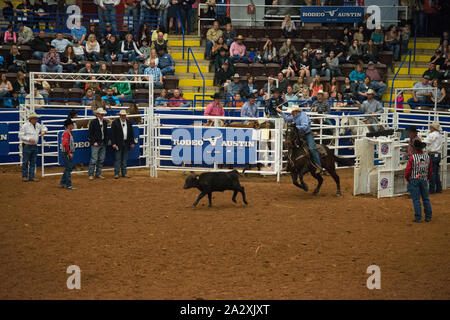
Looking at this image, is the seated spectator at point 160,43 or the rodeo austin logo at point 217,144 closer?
the rodeo austin logo at point 217,144

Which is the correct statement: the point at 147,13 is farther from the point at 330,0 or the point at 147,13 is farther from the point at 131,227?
the point at 131,227

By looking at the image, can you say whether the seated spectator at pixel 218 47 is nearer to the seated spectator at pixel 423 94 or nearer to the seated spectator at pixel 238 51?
the seated spectator at pixel 238 51

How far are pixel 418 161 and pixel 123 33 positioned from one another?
664 inches

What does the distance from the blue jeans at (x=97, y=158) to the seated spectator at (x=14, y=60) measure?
347 inches

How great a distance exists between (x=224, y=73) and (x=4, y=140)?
9049mm

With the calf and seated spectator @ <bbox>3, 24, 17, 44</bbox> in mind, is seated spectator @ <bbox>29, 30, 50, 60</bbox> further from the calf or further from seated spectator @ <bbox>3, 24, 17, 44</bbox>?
the calf

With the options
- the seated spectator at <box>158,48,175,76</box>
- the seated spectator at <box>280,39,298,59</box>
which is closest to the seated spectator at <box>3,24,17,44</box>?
the seated spectator at <box>158,48,175,76</box>

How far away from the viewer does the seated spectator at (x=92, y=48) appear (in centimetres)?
2548

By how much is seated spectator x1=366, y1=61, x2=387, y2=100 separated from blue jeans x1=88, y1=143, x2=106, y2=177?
1134 centimetres

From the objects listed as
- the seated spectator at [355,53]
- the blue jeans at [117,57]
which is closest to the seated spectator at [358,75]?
the seated spectator at [355,53]

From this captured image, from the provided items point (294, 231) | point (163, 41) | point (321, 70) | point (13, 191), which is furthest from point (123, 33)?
point (294, 231)

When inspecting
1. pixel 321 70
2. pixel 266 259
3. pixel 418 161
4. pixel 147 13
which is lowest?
pixel 266 259

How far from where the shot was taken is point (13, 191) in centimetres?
1564

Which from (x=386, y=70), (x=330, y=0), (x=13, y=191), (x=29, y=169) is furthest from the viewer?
(x=330, y=0)
